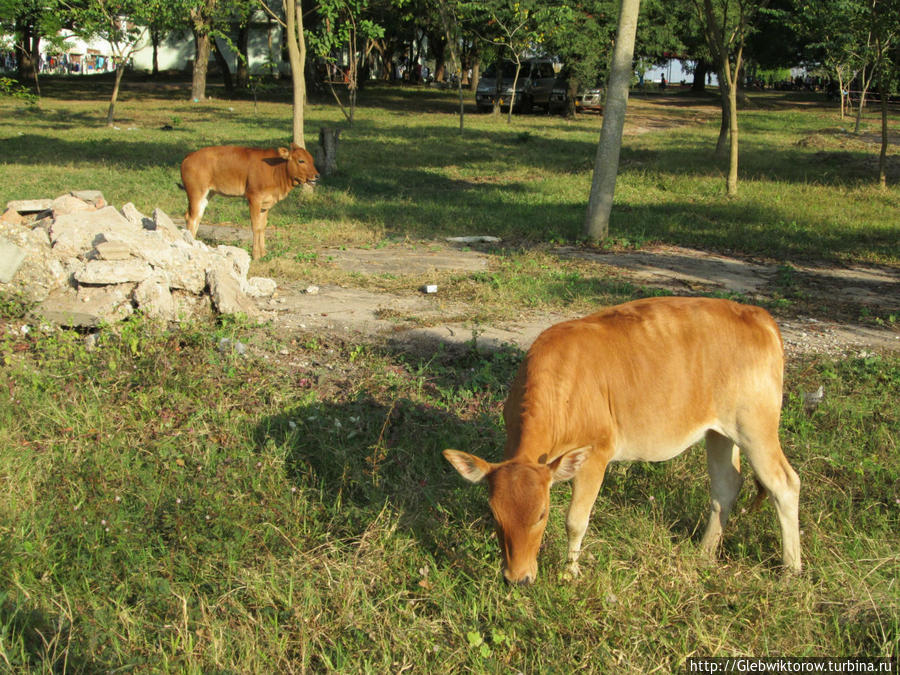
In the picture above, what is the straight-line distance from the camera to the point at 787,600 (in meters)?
3.79

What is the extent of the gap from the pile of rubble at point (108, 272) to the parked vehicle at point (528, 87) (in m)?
29.7

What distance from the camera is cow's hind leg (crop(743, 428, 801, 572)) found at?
3.96m

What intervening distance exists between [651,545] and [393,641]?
1.46m

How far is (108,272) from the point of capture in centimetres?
715

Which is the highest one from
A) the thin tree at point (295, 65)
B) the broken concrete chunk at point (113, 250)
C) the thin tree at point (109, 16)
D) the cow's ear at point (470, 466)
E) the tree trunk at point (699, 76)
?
the tree trunk at point (699, 76)

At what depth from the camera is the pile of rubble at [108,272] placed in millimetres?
7094

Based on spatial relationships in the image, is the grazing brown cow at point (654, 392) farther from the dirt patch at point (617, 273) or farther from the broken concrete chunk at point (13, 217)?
the broken concrete chunk at point (13, 217)

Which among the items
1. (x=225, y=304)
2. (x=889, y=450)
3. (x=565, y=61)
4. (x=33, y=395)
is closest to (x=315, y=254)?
(x=225, y=304)

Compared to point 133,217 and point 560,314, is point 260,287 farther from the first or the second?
point 560,314

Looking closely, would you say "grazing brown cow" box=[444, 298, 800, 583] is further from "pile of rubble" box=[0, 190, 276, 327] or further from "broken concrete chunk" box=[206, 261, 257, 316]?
"pile of rubble" box=[0, 190, 276, 327]

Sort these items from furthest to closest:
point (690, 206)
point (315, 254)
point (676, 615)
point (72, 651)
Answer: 1. point (690, 206)
2. point (315, 254)
3. point (676, 615)
4. point (72, 651)

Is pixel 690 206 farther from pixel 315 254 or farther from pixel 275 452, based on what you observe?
pixel 275 452

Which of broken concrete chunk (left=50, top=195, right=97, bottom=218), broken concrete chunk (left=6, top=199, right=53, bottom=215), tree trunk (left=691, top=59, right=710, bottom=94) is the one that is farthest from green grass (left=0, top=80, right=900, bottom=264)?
tree trunk (left=691, top=59, right=710, bottom=94)

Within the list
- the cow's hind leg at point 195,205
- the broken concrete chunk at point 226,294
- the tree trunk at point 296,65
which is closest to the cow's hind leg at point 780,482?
the broken concrete chunk at point 226,294
